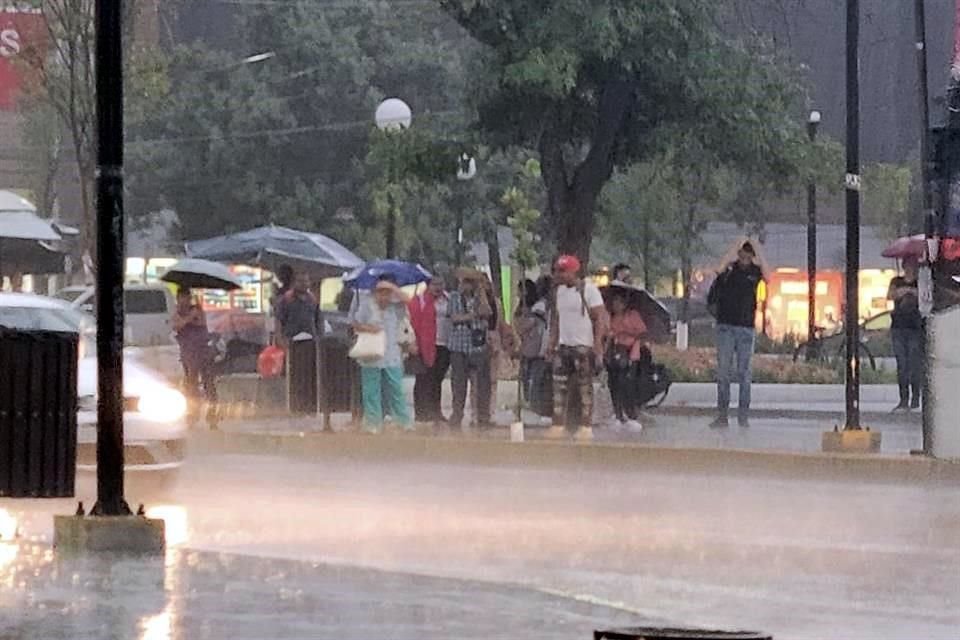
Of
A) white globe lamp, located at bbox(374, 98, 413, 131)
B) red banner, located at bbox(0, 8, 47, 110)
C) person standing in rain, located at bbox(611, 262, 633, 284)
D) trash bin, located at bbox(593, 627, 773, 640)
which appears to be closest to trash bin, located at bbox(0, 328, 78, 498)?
trash bin, located at bbox(593, 627, 773, 640)

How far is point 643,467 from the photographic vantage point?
1995 cm

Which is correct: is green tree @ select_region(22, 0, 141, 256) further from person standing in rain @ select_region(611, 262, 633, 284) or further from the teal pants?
the teal pants

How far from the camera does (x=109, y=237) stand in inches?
479

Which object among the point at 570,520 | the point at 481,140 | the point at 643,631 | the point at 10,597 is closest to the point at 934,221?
the point at 481,140

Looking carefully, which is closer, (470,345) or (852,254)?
(852,254)

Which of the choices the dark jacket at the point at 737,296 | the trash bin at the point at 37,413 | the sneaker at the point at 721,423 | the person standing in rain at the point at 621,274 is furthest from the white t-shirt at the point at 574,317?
the trash bin at the point at 37,413

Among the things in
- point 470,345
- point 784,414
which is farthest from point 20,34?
point 470,345

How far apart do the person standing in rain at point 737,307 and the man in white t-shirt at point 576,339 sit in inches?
58.9

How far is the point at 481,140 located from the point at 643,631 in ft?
68.8

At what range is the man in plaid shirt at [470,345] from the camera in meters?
22.9

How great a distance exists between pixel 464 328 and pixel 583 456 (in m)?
3.00

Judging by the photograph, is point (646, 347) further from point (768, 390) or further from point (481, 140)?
point (768, 390)

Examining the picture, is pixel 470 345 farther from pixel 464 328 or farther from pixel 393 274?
pixel 393 274

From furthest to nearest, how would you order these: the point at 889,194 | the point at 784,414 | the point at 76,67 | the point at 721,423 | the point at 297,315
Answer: the point at 889,194
the point at 76,67
the point at 784,414
the point at 297,315
the point at 721,423
